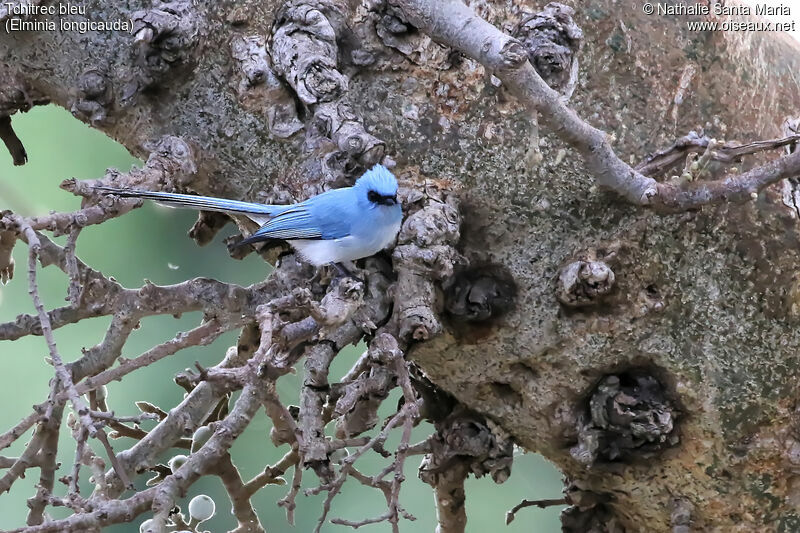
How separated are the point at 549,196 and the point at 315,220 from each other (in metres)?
0.36

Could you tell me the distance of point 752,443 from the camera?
1.33 metres

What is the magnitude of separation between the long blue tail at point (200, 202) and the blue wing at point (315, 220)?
20 mm

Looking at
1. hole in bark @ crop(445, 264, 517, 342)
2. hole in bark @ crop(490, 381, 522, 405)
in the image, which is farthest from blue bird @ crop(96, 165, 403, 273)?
hole in bark @ crop(490, 381, 522, 405)

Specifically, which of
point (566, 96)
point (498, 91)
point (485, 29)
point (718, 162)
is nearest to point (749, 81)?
point (718, 162)

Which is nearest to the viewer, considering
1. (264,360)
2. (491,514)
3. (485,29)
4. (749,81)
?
(264,360)

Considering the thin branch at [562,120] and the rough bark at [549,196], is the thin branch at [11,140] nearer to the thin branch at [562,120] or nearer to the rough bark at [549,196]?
the rough bark at [549,196]

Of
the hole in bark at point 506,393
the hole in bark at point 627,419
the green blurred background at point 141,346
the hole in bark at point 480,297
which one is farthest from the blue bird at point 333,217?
the green blurred background at point 141,346

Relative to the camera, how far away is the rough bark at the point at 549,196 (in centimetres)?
131

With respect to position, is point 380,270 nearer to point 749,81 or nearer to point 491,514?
point 749,81

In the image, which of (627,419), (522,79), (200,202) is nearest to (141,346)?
(200,202)

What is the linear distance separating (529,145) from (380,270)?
301 millimetres

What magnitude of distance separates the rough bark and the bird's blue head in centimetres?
4

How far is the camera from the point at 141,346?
3303 mm

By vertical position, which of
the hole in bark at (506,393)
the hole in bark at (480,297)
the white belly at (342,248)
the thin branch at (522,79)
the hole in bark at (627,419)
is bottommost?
the hole in bark at (627,419)
